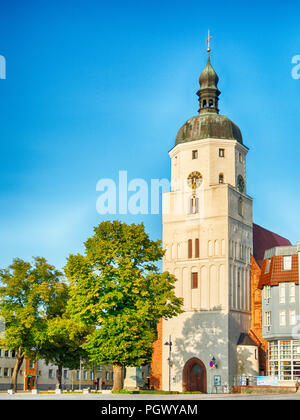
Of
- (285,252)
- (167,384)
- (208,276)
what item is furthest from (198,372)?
(285,252)

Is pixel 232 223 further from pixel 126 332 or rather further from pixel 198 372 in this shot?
pixel 126 332

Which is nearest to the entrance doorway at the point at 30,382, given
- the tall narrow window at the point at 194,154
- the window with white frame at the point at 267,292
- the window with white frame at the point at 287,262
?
the window with white frame at the point at 267,292

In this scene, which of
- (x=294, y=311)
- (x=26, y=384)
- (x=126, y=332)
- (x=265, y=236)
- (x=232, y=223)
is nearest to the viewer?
(x=126, y=332)

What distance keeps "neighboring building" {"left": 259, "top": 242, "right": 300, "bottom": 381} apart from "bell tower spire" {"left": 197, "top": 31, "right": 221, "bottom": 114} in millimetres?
17525

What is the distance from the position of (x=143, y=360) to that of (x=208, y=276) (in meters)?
18.2

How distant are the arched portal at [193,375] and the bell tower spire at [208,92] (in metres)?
26.6

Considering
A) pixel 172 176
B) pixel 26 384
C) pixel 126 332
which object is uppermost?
pixel 172 176

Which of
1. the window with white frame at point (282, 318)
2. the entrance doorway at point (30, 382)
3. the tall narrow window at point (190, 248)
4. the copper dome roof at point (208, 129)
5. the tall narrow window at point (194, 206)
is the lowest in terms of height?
the entrance doorway at point (30, 382)

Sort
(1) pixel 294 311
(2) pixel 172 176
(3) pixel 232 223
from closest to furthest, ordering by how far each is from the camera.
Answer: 1. (1) pixel 294 311
2. (3) pixel 232 223
3. (2) pixel 172 176

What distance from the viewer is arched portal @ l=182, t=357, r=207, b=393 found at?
216ft

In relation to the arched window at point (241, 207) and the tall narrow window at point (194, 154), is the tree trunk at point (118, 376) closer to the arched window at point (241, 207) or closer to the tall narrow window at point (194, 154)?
the arched window at point (241, 207)

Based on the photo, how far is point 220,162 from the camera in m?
71.1

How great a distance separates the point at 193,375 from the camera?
6650 cm

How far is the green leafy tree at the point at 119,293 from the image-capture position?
1994 inches
